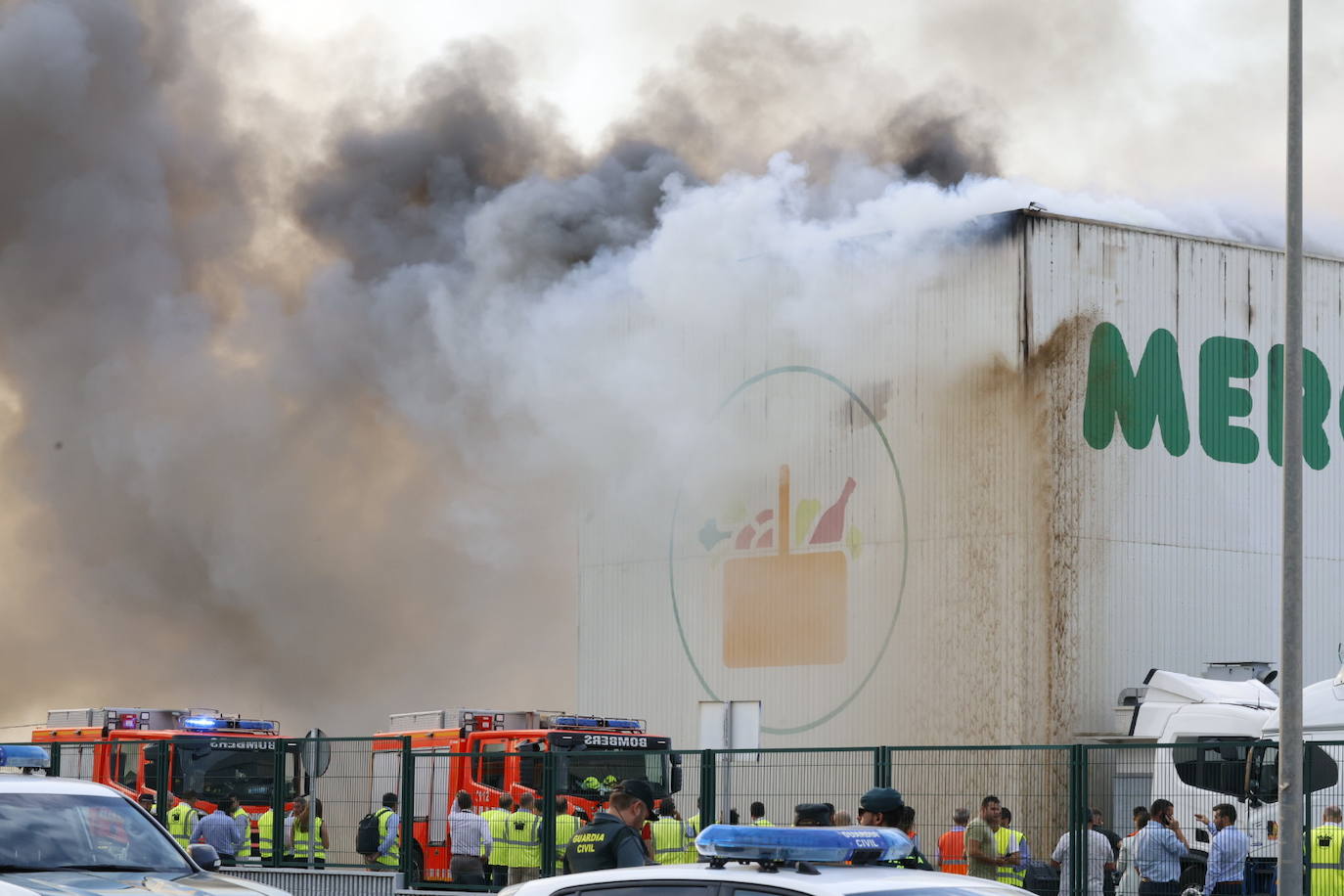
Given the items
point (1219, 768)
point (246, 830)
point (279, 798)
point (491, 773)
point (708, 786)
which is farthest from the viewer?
point (246, 830)

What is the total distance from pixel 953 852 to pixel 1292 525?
372cm

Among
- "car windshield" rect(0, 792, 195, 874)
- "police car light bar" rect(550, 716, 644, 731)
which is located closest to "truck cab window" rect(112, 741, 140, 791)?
"police car light bar" rect(550, 716, 644, 731)

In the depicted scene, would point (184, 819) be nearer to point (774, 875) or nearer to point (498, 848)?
point (498, 848)

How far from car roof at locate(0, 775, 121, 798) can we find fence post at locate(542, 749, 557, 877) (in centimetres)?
532

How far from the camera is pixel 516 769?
16.3m

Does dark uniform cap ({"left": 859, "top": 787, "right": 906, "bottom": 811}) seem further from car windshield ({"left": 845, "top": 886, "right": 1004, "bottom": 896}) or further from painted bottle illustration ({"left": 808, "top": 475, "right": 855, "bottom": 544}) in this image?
painted bottle illustration ({"left": 808, "top": 475, "right": 855, "bottom": 544})

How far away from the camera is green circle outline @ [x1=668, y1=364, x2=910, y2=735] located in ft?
86.8

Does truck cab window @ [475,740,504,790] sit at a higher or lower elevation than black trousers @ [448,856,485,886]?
higher

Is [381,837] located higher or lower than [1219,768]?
lower

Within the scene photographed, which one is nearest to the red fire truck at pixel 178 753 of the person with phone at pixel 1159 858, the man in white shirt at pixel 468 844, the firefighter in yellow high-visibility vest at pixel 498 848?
the man in white shirt at pixel 468 844

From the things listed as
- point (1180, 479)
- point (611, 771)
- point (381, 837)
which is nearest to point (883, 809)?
point (381, 837)

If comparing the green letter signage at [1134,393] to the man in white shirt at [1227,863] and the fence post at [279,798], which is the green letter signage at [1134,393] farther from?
the fence post at [279,798]

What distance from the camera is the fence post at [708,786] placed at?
1484 cm

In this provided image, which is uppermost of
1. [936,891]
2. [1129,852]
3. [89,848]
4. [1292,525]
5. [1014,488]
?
[1014,488]
